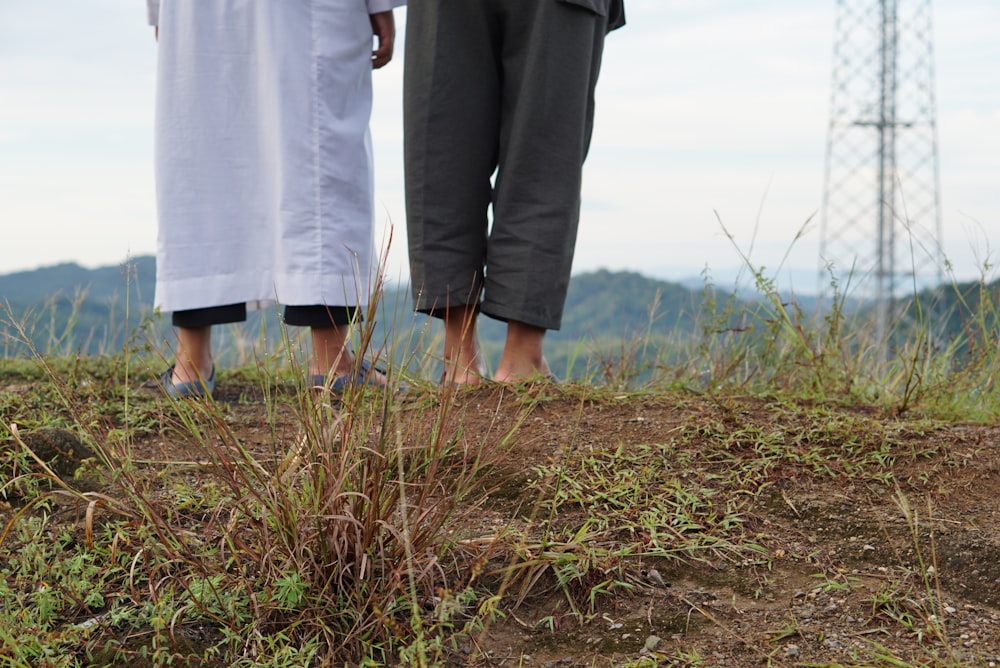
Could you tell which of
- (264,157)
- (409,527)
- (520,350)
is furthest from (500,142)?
(409,527)

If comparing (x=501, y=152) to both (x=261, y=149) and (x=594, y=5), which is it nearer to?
(x=594, y=5)

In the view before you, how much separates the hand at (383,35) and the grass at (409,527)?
131 cm

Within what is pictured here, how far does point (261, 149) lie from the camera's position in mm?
3016

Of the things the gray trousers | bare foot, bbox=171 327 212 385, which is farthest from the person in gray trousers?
bare foot, bbox=171 327 212 385

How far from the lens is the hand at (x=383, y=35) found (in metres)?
3.06

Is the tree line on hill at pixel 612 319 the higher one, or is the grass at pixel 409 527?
the tree line on hill at pixel 612 319

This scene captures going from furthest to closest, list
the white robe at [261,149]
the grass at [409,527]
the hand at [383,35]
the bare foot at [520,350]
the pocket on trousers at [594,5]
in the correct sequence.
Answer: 1. the hand at [383,35]
2. the white robe at [261,149]
3. the bare foot at [520,350]
4. the pocket on trousers at [594,5]
5. the grass at [409,527]

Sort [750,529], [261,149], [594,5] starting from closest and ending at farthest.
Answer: [750,529], [594,5], [261,149]

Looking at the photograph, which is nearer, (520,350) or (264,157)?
(520,350)

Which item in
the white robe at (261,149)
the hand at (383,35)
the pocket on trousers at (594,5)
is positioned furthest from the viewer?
the hand at (383,35)

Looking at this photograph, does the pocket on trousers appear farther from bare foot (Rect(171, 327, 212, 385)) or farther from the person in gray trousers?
bare foot (Rect(171, 327, 212, 385))

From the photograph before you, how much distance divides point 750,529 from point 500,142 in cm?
139

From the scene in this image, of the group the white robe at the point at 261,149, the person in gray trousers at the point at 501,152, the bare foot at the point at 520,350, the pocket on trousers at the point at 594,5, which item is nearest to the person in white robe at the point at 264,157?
the white robe at the point at 261,149

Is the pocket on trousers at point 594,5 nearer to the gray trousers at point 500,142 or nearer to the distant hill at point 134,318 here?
the gray trousers at point 500,142
